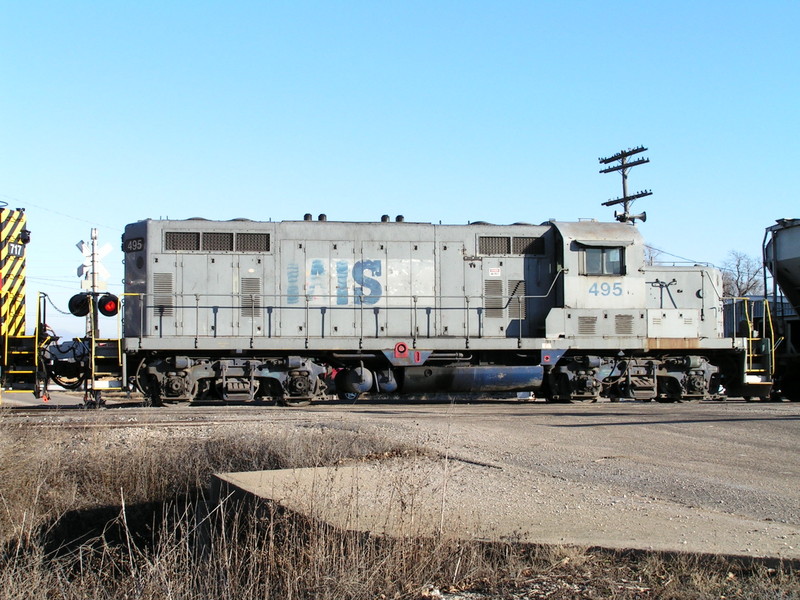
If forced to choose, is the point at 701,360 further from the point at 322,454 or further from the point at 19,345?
the point at 19,345

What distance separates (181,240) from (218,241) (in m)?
0.76

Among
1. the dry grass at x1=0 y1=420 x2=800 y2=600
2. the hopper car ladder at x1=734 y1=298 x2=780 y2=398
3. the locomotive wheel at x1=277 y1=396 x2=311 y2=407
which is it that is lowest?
the dry grass at x1=0 y1=420 x2=800 y2=600

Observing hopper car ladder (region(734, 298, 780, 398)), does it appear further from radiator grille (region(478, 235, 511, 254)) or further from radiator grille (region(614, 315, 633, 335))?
radiator grille (region(478, 235, 511, 254))

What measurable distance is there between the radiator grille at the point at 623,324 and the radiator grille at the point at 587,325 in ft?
1.61

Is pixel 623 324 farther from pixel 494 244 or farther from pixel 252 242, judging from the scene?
pixel 252 242

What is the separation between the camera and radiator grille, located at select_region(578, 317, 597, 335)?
1664 centimetres

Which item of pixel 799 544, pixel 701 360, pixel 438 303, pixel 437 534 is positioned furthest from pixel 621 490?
pixel 701 360

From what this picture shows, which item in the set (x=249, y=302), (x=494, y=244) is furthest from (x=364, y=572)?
(x=494, y=244)

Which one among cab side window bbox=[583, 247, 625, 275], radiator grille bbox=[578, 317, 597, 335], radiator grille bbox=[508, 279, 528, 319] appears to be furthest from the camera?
radiator grille bbox=[508, 279, 528, 319]

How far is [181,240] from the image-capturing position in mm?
16109

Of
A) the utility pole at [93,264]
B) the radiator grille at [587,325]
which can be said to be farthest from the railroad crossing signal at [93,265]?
the radiator grille at [587,325]

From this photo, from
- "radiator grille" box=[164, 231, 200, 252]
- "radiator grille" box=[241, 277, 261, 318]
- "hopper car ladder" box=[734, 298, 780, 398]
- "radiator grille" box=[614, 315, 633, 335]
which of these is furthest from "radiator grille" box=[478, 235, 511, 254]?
"radiator grille" box=[164, 231, 200, 252]

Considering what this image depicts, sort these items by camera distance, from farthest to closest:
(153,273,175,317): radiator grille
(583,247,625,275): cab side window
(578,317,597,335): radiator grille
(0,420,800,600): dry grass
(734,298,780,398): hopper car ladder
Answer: (734,298,780,398): hopper car ladder
(583,247,625,275): cab side window
(578,317,597,335): radiator grille
(153,273,175,317): radiator grille
(0,420,800,600): dry grass

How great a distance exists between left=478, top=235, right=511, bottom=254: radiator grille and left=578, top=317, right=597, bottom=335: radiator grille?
2189 mm
